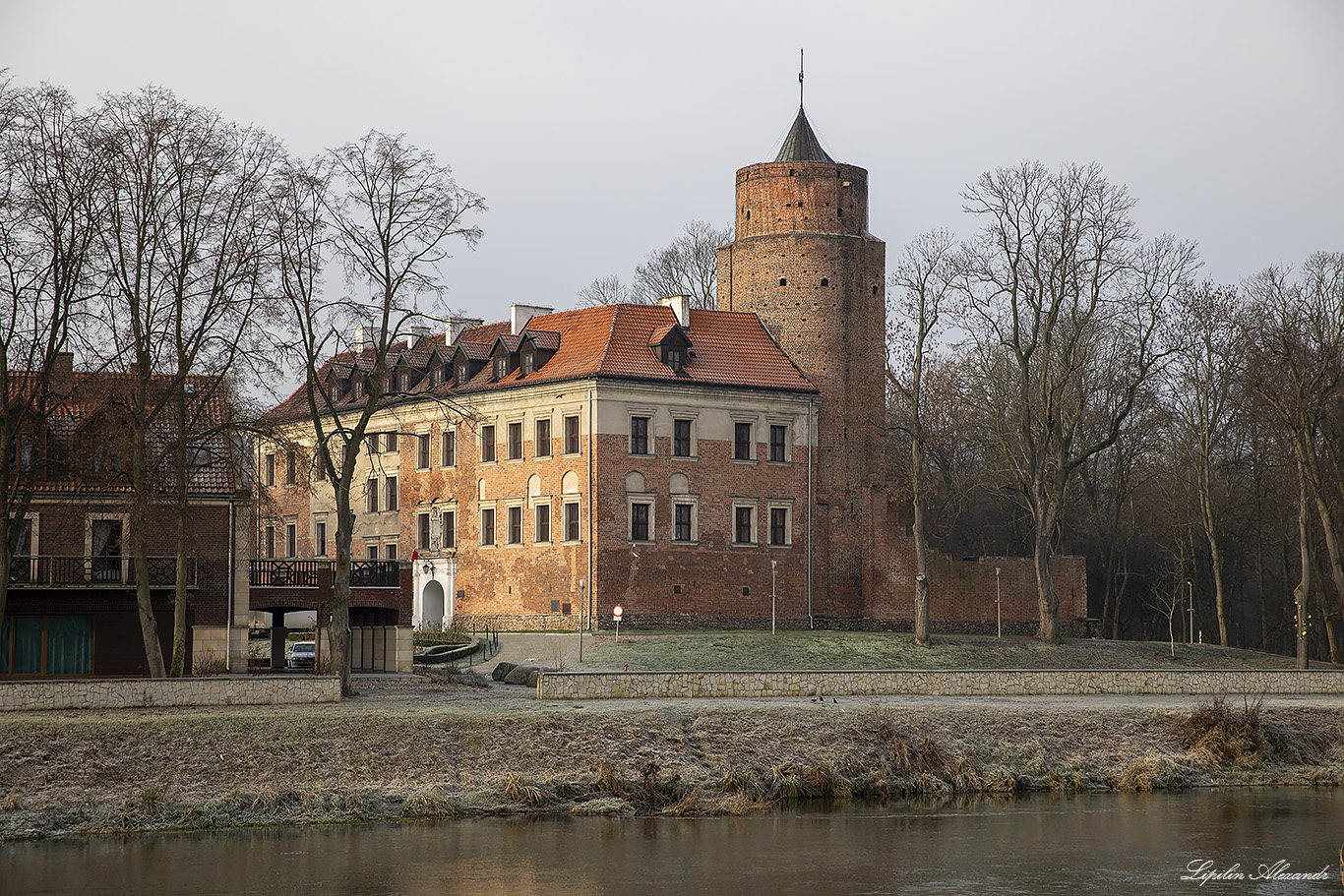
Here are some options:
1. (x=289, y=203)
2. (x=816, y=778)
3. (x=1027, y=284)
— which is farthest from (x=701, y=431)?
(x=816, y=778)

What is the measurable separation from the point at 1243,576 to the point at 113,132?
181ft

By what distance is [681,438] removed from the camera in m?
54.8

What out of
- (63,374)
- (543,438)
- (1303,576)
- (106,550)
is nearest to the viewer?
(63,374)

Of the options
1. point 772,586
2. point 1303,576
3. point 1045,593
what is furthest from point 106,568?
point 1303,576

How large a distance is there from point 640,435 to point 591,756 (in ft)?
92.1

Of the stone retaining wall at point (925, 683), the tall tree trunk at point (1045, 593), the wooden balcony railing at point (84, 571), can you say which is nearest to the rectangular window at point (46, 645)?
the wooden balcony railing at point (84, 571)

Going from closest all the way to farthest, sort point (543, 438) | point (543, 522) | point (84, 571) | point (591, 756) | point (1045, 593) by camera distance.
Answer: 1. point (591, 756)
2. point (84, 571)
3. point (1045, 593)
4. point (543, 522)
5. point (543, 438)

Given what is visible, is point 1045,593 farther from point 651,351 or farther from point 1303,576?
point 651,351

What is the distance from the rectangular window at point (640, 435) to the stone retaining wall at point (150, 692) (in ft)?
81.7

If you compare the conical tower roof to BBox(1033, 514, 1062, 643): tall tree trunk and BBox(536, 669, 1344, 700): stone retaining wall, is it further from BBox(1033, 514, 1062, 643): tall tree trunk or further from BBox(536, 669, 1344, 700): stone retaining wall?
BBox(536, 669, 1344, 700): stone retaining wall

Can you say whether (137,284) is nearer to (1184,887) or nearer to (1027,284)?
(1184,887)

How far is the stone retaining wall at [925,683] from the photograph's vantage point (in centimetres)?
3181

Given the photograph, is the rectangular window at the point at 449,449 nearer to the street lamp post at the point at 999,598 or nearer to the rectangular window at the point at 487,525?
the rectangular window at the point at 487,525

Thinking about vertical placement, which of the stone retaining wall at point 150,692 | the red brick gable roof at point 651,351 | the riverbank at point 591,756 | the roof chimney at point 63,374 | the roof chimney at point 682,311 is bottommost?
the riverbank at point 591,756
